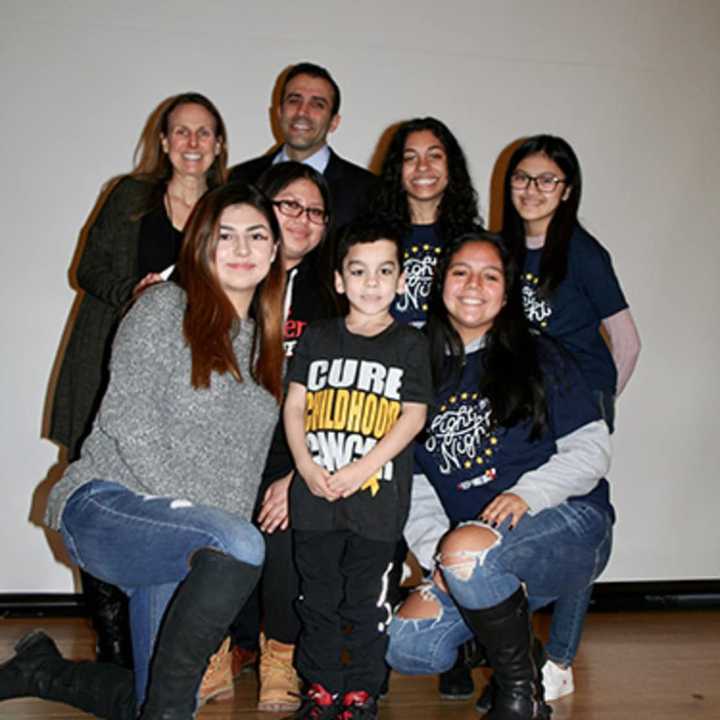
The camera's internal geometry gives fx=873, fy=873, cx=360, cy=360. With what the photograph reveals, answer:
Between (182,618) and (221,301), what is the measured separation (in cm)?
70

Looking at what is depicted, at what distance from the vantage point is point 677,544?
12.2 ft

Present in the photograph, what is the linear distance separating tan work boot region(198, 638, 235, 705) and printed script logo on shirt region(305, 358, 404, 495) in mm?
728

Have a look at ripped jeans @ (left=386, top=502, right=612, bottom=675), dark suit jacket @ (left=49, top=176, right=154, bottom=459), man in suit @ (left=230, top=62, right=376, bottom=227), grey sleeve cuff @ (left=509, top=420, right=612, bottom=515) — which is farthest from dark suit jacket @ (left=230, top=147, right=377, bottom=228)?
ripped jeans @ (left=386, top=502, right=612, bottom=675)

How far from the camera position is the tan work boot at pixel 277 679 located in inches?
92.4

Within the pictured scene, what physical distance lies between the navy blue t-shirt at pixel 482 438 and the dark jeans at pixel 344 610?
0.28 meters

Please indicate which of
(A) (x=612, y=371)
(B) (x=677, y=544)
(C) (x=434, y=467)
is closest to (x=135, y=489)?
(C) (x=434, y=467)

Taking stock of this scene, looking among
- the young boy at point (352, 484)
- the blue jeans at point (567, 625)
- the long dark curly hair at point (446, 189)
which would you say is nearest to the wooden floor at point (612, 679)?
the blue jeans at point (567, 625)

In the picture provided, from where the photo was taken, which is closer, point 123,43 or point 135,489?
point 135,489

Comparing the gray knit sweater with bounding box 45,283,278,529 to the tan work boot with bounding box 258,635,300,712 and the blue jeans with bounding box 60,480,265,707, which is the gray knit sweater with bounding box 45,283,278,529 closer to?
the blue jeans with bounding box 60,480,265,707

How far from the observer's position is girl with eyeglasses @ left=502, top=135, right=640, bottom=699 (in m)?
2.54

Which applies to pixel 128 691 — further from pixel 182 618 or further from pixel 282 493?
pixel 282 493

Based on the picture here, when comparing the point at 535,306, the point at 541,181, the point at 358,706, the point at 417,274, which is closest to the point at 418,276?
the point at 417,274

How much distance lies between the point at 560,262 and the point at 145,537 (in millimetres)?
1413

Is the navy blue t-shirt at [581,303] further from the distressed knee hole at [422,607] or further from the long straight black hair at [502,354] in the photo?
the distressed knee hole at [422,607]
